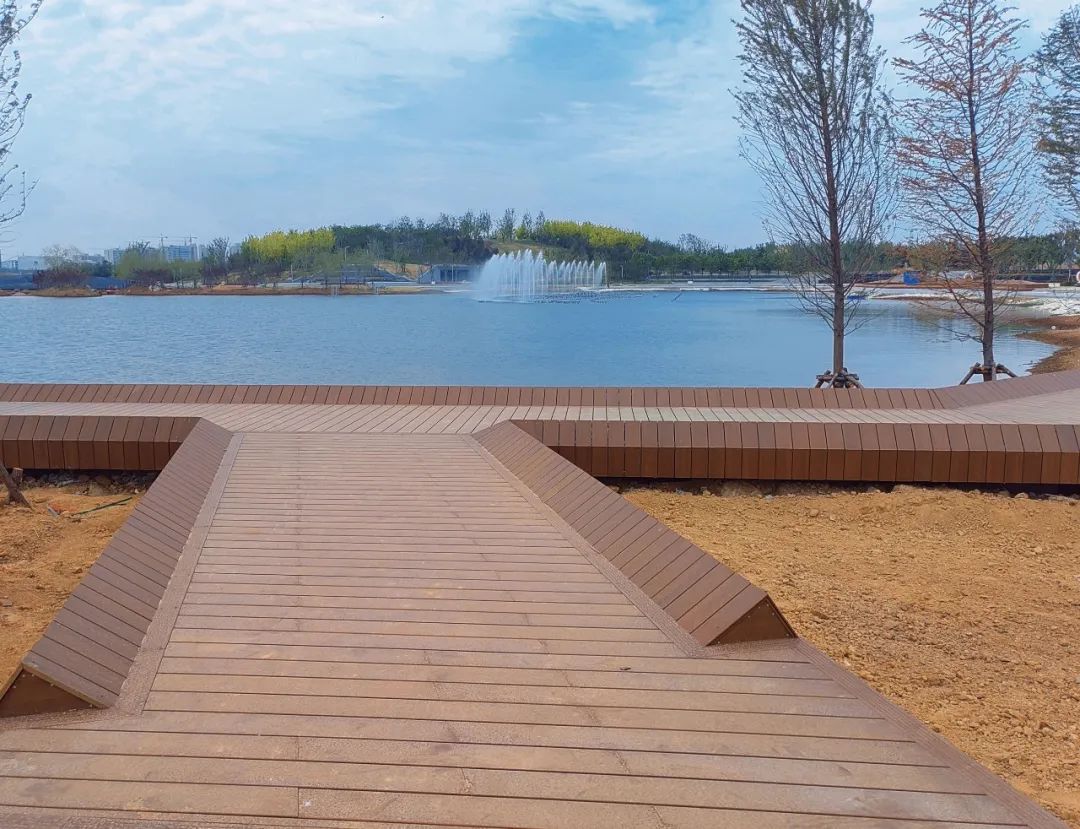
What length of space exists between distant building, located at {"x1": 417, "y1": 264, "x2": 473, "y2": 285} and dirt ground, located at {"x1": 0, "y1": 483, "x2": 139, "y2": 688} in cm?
8135

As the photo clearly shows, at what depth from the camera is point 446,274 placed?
295 ft

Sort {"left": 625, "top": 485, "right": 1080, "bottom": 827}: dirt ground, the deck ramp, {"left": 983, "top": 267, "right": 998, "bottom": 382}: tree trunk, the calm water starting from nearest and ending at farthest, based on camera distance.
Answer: the deck ramp
{"left": 625, "top": 485, "right": 1080, "bottom": 827}: dirt ground
{"left": 983, "top": 267, "right": 998, "bottom": 382}: tree trunk
the calm water

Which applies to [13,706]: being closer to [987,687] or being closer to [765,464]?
[987,687]

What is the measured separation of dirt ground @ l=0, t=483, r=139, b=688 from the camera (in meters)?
3.90

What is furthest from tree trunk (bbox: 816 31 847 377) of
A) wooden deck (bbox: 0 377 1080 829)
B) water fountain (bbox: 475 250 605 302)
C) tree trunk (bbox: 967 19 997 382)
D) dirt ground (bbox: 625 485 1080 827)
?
water fountain (bbox: 475 250 605 302)

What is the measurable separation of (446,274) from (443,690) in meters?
88.8

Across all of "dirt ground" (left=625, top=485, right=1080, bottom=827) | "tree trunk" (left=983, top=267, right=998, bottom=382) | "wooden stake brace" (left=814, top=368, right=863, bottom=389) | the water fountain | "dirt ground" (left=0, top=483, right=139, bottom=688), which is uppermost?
the water fountain

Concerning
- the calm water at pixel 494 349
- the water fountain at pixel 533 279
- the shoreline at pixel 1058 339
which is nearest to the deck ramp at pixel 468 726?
the calm water at pixel 494 349

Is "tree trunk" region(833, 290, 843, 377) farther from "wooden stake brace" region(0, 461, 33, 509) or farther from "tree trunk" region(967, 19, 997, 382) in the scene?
"wooden stake brace" region(0, 461, 33, 509)

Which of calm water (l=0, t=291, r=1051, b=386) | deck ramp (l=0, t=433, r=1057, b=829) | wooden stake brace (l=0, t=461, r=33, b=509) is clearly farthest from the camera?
calm water (l=0, t=291, r=1051, b=386)

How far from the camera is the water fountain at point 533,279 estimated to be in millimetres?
62406

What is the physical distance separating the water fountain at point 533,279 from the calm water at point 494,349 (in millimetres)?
20298

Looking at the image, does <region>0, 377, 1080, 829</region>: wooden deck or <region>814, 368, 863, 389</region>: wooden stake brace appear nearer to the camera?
<region>0, 377, 1080, 829</region>: wooden deck

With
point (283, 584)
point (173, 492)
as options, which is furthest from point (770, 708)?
point (173, 492)
